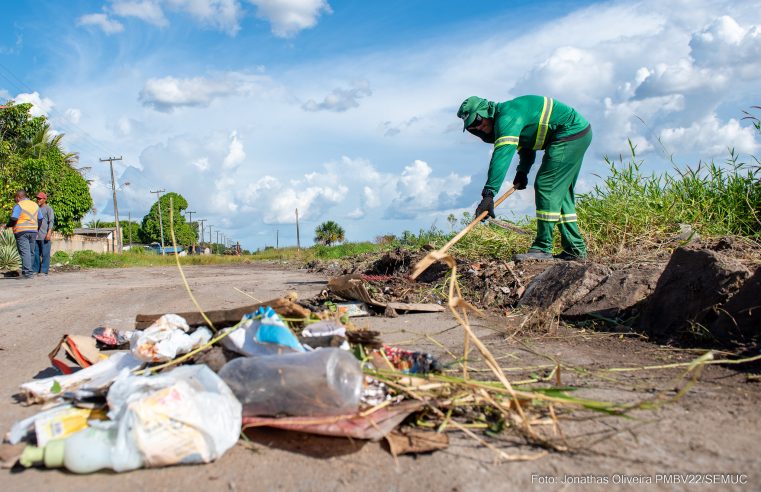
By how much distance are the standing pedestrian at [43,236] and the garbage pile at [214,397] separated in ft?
31.0

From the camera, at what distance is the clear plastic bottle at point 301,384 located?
1.90 meters

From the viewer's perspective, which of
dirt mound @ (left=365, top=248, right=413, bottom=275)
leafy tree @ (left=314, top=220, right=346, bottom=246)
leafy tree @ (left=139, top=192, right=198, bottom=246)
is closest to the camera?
dirt mound @ (left=365, top=248, right=413, bottom=275)

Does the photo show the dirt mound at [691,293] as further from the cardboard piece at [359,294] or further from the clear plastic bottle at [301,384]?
the clear plastic bottle at [301,384]

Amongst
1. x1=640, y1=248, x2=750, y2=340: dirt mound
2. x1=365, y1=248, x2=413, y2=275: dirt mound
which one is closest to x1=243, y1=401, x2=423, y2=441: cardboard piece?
x1=640, y1=248, x2=750, y2=340: dirt mound

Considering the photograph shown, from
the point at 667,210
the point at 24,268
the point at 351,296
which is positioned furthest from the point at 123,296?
the point at 667,210

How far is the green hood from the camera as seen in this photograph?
5406 mm

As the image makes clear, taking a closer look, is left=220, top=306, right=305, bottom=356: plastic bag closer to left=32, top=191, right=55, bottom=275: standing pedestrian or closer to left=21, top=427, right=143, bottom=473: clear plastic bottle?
left=21, top=427, right=143, bottom=473: clear plastic bottle

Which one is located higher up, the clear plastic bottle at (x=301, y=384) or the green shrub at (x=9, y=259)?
the green shrub at (x=9, y=259)

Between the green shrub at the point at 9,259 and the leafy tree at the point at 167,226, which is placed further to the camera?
the leafy tree at the point at 167,226

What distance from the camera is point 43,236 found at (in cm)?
1047

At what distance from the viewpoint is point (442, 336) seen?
3.68m

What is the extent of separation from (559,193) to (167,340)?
4367 mm

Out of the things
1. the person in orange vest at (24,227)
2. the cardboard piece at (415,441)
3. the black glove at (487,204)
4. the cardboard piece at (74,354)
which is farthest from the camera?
the person in orange vest at (24,227)

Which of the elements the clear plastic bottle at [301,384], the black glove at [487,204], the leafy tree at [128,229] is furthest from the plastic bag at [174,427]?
the leafy tree at [128,229]
